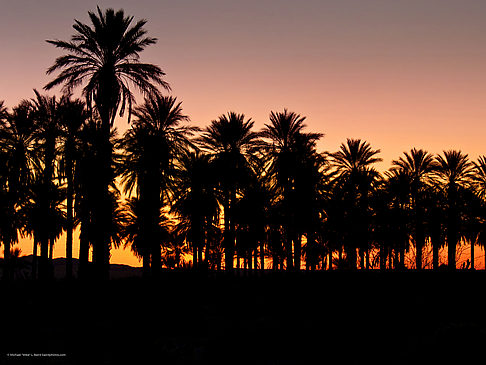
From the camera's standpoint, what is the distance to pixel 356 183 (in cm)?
5547

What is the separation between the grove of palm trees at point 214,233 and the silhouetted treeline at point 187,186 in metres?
0.14

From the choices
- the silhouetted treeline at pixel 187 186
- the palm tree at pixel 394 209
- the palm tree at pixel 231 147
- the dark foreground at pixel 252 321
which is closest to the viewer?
the dark foreground at pixel 252 321

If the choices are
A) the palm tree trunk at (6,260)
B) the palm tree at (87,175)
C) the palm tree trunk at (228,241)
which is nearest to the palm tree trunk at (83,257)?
the palm tree at (87,175)

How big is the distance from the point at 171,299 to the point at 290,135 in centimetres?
2630

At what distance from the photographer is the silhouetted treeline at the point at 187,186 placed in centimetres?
3331

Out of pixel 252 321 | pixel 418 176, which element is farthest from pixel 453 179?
pixel 252 321

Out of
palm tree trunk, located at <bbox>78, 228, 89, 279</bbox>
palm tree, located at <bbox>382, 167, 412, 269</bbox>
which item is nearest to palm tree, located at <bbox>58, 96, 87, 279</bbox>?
palm tree trunk, located at <bbox>78, 228, 89, 279</bbox>

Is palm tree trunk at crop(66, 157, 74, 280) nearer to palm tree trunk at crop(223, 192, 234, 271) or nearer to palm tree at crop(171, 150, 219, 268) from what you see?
palm tree at crop(171, 150, 219, 268)

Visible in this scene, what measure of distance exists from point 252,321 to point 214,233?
40.1 metres

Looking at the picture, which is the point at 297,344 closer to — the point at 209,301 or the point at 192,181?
the point at 209,301

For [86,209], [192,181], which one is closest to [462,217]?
[192,181]

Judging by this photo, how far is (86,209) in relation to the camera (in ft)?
135

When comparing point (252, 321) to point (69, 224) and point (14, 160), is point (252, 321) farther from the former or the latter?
point (14, 160)

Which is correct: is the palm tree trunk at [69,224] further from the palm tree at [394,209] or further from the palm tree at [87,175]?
the palm tree at [394,209]
